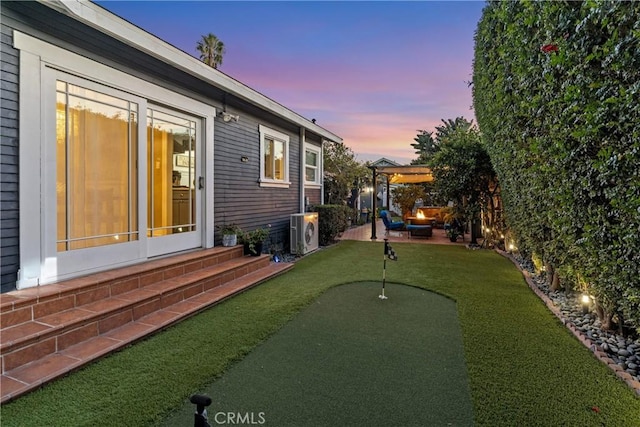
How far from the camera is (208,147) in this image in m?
5.79

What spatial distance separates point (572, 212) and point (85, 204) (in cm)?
511

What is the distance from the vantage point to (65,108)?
363 centimetres

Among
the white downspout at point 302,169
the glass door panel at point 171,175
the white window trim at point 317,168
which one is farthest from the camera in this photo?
the white window trim at point 317,168

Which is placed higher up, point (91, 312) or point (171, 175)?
point (171, 175)

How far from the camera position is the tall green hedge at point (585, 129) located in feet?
6.81

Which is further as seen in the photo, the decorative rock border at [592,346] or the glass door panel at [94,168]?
the glass door panel at [94,168]

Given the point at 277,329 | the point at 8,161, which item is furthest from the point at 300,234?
the point at 8,161

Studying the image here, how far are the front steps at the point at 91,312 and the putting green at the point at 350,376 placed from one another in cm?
117

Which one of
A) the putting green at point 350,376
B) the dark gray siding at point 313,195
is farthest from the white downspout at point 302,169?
the putting green at point 350,376

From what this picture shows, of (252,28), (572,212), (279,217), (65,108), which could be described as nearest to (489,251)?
(279,217)

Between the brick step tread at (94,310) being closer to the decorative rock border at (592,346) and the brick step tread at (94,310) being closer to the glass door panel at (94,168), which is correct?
the glass door panel at (94,168)

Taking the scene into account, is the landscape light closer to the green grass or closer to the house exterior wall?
the green grass

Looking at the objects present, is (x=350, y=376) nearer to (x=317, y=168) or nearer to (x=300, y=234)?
(x=300, y=234)

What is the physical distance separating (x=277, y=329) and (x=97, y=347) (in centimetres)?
163
